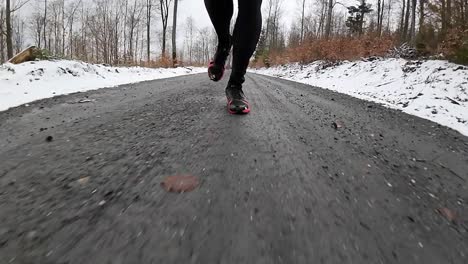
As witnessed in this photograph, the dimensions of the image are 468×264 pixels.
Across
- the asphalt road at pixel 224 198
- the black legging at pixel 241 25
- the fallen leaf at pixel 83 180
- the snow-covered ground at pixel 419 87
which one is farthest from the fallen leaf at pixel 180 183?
the snow-covered ground at pixel 419 87

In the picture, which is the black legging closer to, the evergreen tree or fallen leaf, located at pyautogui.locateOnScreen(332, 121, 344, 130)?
fallen leaf, located at pyautogui.locateOnScreen(332, 121, 344, 130)

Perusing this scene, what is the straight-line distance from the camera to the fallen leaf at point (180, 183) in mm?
706

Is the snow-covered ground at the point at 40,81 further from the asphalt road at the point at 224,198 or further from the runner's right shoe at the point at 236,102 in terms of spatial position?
the runner's right shoe at the point at 236,102

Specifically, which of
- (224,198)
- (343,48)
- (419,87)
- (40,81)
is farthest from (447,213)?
(343,48)

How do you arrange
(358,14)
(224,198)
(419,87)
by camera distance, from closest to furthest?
(224,198) → (419,87) → (358,14)

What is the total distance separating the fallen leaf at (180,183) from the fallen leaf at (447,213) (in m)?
0.63

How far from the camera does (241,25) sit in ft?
5.75

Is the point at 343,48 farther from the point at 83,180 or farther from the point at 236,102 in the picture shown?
the point at 83,180

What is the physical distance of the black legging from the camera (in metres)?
1.69

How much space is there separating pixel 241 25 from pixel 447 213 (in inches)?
57.2

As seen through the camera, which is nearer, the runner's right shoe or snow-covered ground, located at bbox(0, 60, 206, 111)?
the runner's right shoe

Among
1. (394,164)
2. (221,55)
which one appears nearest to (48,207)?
(394,164)

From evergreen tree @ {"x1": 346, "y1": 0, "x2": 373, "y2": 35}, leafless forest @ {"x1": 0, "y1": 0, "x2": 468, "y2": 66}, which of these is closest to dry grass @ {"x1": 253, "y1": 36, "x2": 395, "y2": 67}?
leafless forest @ {"x1": 0, "y1": 0, "x2": 468, "y2": 66}

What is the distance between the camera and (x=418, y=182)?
2.97 feet
